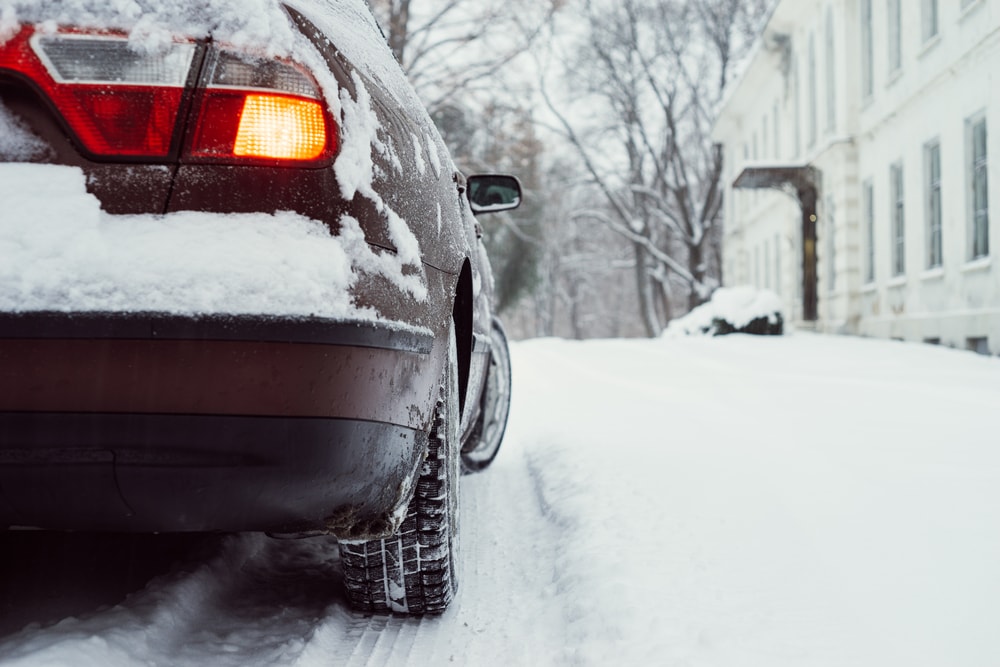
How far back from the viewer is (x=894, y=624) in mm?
2166

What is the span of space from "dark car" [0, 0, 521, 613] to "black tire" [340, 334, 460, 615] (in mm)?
456

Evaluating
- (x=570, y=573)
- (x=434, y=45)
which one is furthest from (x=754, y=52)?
(x=570, y=573)

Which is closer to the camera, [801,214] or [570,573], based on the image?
[570,573]

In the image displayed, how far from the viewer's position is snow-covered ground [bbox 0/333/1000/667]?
2111mm

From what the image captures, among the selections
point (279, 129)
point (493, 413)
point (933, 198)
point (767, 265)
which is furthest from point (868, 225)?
point (279, 129)

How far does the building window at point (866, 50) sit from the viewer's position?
16.8m

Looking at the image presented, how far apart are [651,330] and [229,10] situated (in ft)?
111

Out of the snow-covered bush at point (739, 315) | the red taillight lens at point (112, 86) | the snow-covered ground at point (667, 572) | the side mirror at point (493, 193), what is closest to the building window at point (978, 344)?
the snow-covered bush at point (739, 315)

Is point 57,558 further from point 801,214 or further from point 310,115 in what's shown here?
point 801,214

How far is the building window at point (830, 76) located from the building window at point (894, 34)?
Result: 3487 millimetres

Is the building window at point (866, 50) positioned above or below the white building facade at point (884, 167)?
above

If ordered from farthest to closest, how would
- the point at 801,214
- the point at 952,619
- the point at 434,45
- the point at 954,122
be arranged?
the point at 801,214
the point at 434,45
the point at 954,122
the point at 952,619

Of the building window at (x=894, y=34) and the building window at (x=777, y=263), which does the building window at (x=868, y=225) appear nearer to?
the building window at (x=894, y=34)

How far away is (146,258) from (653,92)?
28.2 meters
